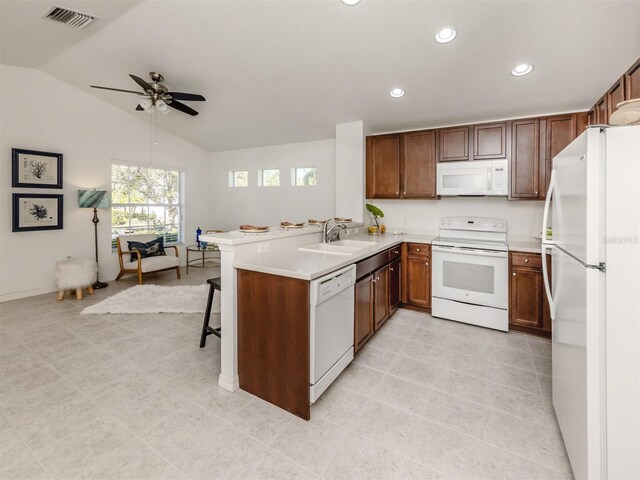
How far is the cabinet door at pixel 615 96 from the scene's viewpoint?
8.12ft

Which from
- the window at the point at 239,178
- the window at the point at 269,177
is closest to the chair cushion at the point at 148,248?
the window at the point at 239,178

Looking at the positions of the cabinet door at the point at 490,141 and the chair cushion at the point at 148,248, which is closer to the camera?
the cabinet door at the point at 490,141

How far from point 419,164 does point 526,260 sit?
5.66 feet

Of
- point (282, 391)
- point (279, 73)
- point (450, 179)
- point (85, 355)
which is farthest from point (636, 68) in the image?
point (85, 355)

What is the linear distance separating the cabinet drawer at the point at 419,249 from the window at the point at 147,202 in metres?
5.18

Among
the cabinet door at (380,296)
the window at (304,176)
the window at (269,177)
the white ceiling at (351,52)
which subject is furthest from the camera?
the window at (269,177)

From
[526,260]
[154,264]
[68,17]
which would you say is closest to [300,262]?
[526,260]

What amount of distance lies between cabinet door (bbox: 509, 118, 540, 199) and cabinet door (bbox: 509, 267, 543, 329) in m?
0.95

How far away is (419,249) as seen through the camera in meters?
3.69

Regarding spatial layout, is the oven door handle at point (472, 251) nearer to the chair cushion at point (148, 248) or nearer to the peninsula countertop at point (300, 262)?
the peninsula countertop at point (300, 262)

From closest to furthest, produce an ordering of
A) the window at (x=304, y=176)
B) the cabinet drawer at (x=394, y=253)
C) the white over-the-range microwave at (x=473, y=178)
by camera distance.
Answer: the cabinet drawer at (x=394, y=253)
the white over-the-range microwave at (x=473, y=178)
the window at (x=304, y=176)

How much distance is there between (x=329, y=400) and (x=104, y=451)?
133 centimetres

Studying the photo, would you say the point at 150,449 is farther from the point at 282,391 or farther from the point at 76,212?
the point at 76,212

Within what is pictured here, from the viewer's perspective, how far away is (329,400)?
2.08 metres
